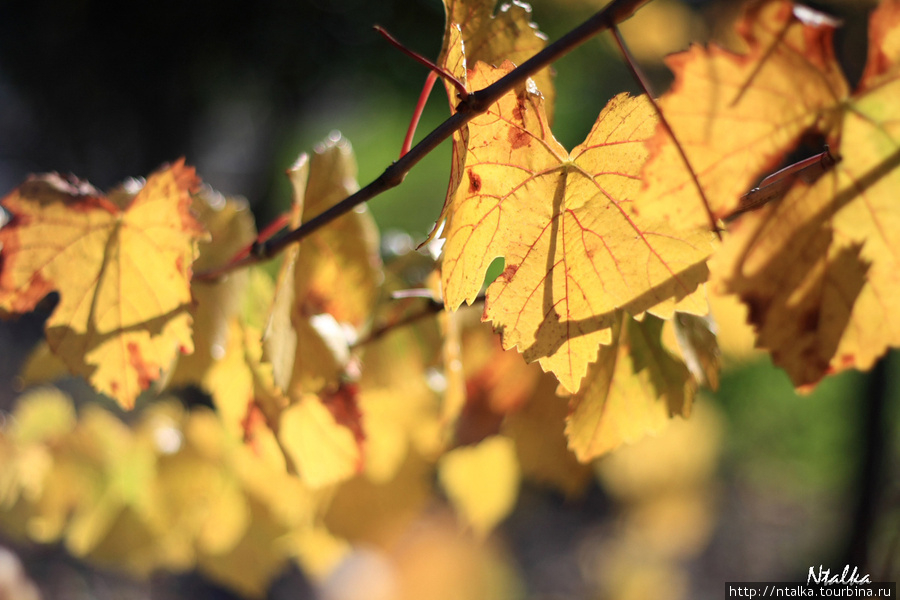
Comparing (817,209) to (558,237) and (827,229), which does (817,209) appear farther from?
(558,237)

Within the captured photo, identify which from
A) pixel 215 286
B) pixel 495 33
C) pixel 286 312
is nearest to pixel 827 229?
pixel 495 33

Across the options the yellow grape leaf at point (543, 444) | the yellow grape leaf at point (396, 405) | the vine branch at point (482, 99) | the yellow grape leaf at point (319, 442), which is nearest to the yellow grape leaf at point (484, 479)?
the yellow grape leaf at point (396, 405)

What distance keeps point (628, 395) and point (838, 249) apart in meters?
0.16

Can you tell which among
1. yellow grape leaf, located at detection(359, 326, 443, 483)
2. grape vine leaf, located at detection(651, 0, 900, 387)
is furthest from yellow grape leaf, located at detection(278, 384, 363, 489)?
grape vine leaf, located at detection(651, 0, 900, 387)

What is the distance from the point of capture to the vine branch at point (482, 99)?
0.23 metres

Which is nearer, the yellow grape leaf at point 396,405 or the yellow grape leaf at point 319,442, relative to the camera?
the yellow grape leaf at point 319,442

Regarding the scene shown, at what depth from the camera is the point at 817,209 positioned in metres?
0.25

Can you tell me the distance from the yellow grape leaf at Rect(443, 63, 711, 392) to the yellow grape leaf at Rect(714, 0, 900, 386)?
0.04 metres

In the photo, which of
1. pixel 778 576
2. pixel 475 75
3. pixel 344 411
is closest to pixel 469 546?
pixel 778 576

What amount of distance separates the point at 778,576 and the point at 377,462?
13.5 ft

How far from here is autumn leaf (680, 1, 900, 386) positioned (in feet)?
0.77

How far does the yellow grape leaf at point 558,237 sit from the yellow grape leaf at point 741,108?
0.19 feet

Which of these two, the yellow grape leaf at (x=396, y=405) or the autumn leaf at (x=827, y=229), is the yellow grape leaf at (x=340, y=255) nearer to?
the yellow grape leaf at (x=396, y=405)

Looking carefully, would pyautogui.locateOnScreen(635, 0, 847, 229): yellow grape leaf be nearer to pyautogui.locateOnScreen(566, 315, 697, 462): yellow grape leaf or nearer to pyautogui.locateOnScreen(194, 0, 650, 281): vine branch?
pyautogui.locateOnScreen(194, 0, 650, 281): vine branch
